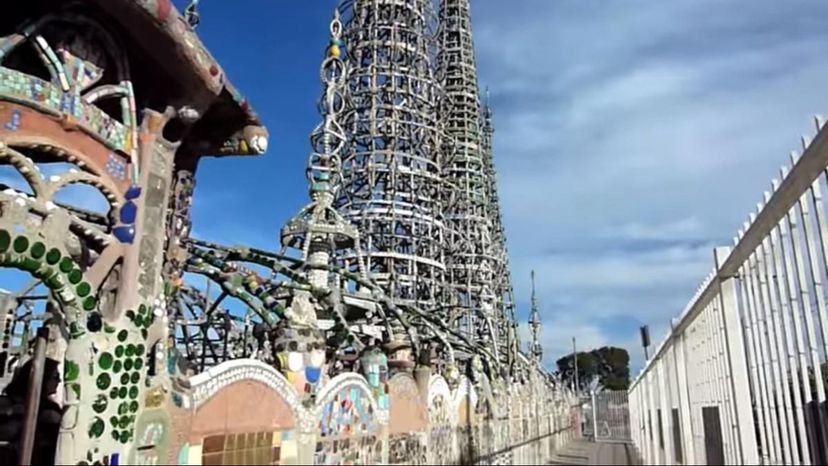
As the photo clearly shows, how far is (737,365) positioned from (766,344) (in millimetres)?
545

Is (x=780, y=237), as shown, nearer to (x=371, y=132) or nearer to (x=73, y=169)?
(x=73, y=169)

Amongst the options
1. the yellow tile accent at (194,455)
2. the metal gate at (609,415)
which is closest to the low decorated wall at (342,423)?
the yellow tile accent at (194,455)

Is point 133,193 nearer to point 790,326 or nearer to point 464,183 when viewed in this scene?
point 790,326

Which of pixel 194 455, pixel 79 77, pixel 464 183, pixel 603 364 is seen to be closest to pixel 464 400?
pixel 194 455

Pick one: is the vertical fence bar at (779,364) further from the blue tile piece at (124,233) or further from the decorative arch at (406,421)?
the blue tile piece at (124,233)

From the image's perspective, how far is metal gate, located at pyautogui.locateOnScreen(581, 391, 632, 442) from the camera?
90.2 feet

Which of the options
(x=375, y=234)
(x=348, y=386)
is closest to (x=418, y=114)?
(x=375, y=234)

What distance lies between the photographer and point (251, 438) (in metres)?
7.72

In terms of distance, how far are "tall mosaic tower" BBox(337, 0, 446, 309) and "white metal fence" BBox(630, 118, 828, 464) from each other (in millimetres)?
21646

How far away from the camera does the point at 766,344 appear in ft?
23.1

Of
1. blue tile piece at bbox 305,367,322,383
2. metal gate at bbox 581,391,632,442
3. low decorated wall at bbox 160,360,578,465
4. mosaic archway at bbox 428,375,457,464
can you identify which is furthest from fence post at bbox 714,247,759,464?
metal gate at bbox 581,391,632,442

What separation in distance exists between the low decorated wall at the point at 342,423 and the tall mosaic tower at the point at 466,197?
74.8ft

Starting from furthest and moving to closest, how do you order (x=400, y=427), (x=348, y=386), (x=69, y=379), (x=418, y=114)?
(x=418, y=114)
(x=400, y=427)
(x=348, y=386)
(x=69, y=379)

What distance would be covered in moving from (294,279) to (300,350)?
2.86 meters
